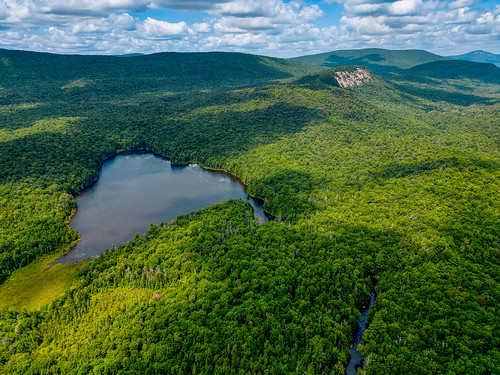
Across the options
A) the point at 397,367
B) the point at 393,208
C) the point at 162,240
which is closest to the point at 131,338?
the point at 162,240

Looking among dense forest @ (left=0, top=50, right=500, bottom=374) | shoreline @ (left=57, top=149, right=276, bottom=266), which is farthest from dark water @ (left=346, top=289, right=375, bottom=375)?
shoreline @ (left=57, top=149, right=276, bottom=266)

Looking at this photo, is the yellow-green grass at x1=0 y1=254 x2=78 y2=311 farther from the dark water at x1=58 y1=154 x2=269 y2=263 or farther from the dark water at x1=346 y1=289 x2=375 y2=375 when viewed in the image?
the dark water at x1=346 y1=289 x2=375 y2=375

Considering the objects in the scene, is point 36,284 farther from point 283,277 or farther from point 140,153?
point 140,153

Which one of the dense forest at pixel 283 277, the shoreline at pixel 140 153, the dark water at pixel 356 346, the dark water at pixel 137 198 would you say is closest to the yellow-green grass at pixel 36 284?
the dense forest at pixel 283 277

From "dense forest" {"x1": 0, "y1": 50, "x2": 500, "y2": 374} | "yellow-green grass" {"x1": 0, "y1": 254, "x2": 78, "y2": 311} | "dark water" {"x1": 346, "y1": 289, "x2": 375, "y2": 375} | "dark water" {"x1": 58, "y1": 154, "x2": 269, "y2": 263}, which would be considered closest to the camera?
"dense forest" {"x1": 0, "y1": 50, "x2": 500, "y2": 374}

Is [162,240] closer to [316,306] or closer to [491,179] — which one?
[316,306]
